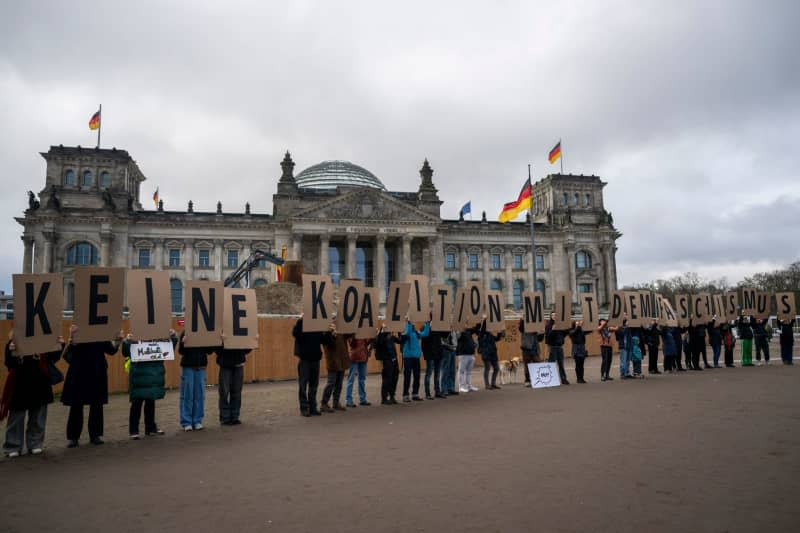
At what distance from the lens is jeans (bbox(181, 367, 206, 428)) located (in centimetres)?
1033

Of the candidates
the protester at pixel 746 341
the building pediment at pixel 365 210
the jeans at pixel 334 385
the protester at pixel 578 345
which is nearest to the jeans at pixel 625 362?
the protester at pixel 578 345

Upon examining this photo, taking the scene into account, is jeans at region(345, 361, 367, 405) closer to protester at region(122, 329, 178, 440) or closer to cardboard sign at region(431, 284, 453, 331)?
cardboard sign at region(431, 284, 453, 331)

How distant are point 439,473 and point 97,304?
275 inches

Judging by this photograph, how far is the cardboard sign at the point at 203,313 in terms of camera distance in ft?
34.3

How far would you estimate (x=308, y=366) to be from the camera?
1175 cm

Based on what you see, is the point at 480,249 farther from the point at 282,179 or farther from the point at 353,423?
the point at 353,423

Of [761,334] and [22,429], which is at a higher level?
[761,334]

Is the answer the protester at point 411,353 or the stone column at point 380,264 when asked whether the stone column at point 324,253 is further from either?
the protester at point 411,353

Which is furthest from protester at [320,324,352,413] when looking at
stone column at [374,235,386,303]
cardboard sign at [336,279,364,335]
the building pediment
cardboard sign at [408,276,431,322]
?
the building pediment

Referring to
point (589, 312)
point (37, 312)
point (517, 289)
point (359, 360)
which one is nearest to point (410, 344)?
point (359, 360)

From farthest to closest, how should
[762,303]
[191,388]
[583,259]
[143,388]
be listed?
[583,259]
[762,303]
[191,388]
[143,388]

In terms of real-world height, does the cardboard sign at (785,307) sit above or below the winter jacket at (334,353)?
above

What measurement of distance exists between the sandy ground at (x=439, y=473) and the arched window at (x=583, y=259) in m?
56.8

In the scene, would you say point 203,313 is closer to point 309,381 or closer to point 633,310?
point 309,381
